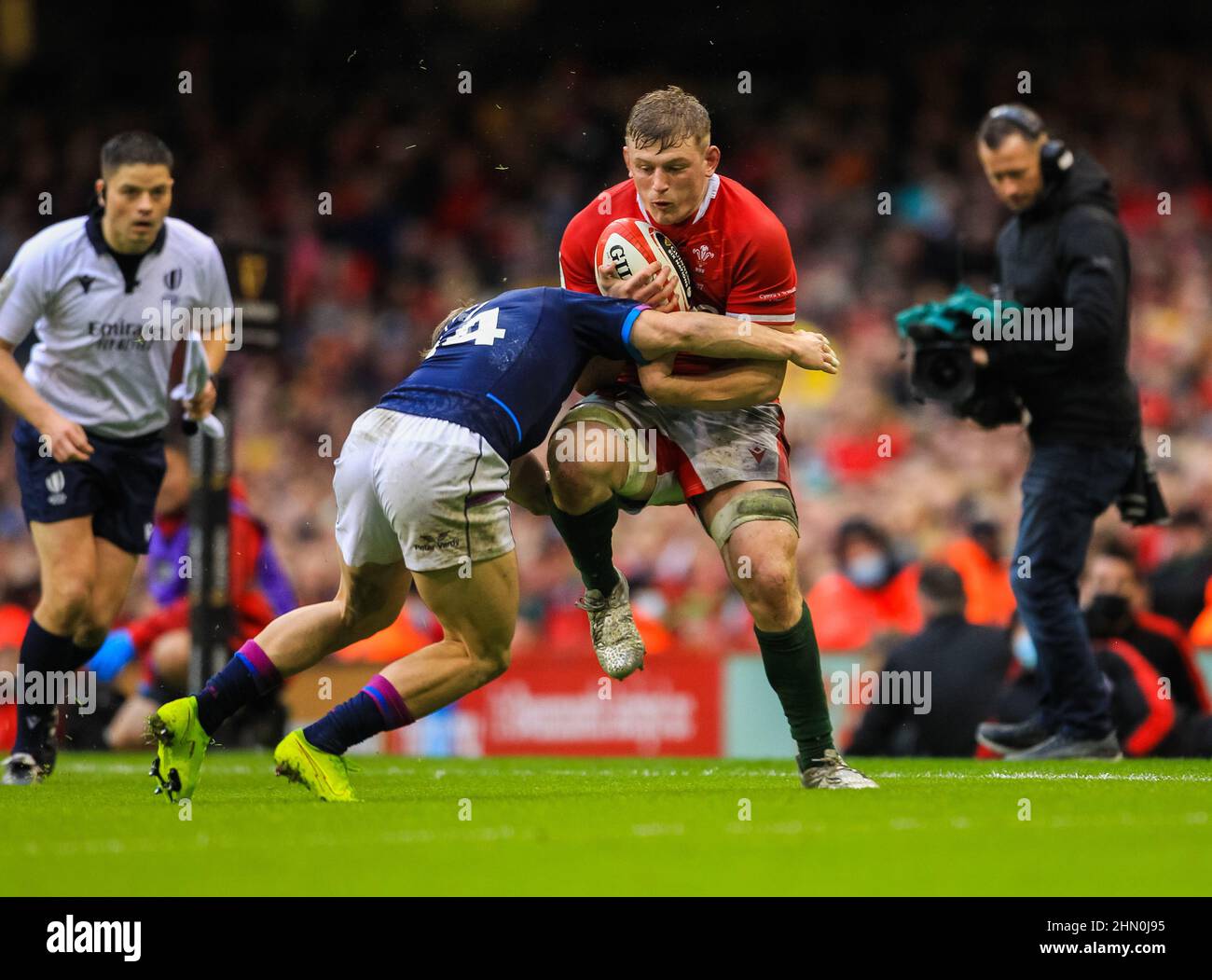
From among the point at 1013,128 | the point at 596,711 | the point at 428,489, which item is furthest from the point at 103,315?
the point at 596,711

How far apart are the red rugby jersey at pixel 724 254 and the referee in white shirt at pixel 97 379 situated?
6.82 feet

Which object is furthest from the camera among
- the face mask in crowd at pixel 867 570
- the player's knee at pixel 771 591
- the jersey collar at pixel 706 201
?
the face mask in crowd at pixel 867 570

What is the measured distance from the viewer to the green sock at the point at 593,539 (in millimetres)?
6824

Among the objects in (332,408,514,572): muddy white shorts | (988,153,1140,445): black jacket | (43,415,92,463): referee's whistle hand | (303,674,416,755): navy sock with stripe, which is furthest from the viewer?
(988,153,1140,445): black jacket

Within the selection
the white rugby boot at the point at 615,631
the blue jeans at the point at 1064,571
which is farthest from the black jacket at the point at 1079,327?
the white rugby boot at the point at 615,631

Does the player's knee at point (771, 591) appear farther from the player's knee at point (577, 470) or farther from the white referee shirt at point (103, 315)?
the white referee shirt at point (103, 315)

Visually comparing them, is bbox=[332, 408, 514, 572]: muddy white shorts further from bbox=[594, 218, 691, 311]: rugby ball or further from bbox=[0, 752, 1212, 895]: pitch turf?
bbox=[594, 218, 691, 311]: rugby ball

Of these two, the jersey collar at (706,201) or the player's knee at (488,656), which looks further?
the jersey collar at (706,201)

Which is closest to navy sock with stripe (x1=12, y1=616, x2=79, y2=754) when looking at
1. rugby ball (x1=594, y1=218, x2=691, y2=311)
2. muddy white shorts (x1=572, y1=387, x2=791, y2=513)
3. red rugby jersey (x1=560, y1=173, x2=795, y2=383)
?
muddy white shorts (x1=572, y1=387, x2=791, y2=513)

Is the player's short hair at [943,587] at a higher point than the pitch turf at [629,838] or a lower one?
higher

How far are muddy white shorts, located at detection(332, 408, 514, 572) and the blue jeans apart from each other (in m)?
3.08

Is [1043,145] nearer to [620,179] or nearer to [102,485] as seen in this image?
[102,485]

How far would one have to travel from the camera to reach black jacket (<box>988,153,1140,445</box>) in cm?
823

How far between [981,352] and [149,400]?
12.1 ft
